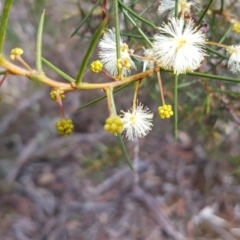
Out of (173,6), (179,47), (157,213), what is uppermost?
(157,213)

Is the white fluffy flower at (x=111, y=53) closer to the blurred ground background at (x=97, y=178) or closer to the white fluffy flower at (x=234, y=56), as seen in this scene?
the white fluffy flower at (x=234, y=56)

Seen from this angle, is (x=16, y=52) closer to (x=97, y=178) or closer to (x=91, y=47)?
(x=91, y=47)

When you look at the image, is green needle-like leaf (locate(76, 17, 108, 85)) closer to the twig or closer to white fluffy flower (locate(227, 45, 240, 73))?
white fluffy flower (locate(227, 45, 240, 73))

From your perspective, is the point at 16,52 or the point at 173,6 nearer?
the point at 16,52

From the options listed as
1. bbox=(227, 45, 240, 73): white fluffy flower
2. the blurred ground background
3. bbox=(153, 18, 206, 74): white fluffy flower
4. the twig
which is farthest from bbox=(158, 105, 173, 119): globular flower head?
the twig

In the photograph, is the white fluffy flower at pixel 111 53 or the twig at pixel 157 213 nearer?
Answer: the white fluffy flower at pixel 111 53

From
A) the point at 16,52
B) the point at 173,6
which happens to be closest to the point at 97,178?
the point at 173,6

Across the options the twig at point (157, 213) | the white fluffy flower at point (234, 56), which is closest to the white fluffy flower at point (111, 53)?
the white fluffy flower at point (234, 56)
